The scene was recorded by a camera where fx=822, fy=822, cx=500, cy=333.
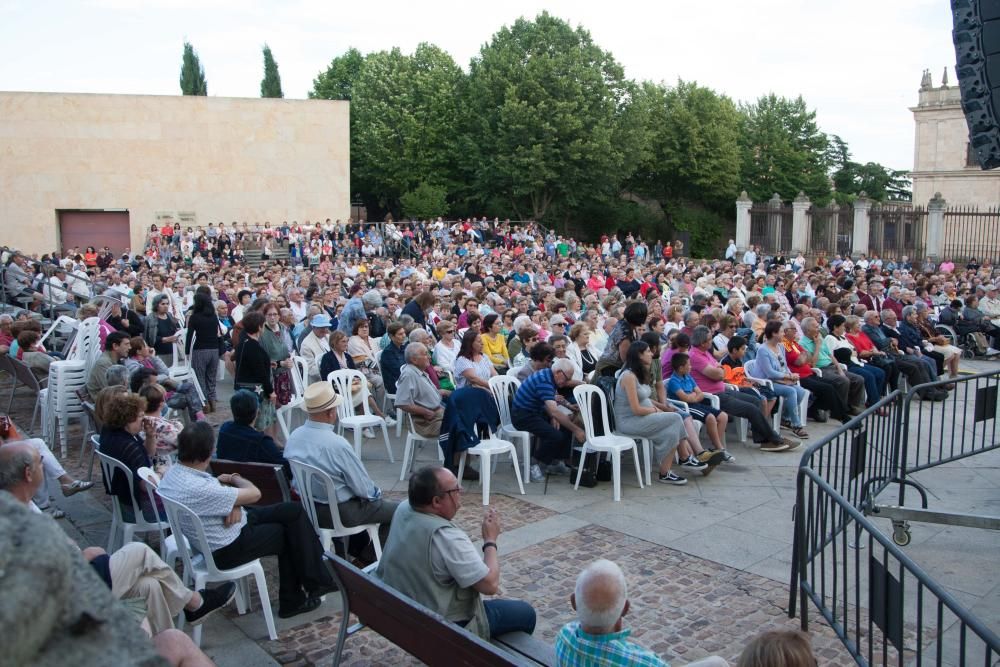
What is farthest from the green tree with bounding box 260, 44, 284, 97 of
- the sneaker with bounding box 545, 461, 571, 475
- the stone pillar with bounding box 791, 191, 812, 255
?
the sneaker with bounding box 545, 461, 571, 475

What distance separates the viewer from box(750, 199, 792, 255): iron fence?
116 ft

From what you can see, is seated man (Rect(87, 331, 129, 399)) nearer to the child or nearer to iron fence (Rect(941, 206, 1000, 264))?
the child

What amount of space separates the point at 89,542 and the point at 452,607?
3505 mm

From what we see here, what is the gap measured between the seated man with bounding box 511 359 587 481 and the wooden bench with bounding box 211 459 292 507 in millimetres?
2848

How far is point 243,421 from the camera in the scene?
5.71 m

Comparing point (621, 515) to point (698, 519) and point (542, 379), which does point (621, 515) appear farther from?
point (542, 379)

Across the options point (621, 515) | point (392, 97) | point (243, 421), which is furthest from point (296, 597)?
point (392, 97)

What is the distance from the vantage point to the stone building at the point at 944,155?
44.8 m

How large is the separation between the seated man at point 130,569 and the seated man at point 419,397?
12.1 feet

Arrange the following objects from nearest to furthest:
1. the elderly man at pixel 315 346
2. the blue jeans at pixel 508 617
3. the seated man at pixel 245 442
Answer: the blue jeans at pixel 508 617 → the seated man at pixel 245 442 → the elderly man at pixel 315 346

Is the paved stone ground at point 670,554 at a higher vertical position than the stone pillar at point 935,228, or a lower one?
lower

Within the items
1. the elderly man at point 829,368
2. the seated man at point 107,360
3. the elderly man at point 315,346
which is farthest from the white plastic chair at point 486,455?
the elderly man at point 829,368

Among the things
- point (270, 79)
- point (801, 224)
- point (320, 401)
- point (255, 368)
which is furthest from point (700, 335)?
point (270, 79)

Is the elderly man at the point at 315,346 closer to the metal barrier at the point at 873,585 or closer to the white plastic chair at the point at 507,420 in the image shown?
the white plastic chair at the point at 507,420
